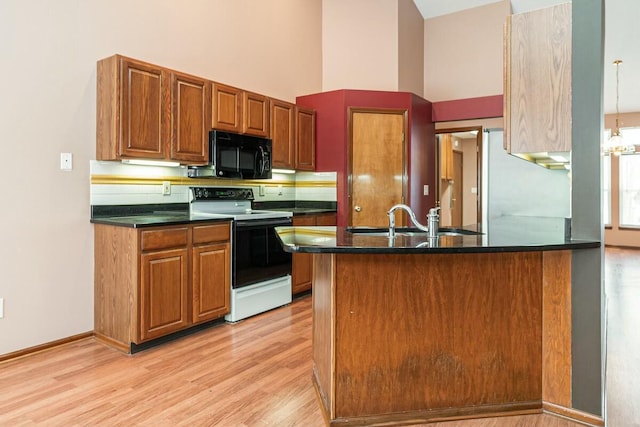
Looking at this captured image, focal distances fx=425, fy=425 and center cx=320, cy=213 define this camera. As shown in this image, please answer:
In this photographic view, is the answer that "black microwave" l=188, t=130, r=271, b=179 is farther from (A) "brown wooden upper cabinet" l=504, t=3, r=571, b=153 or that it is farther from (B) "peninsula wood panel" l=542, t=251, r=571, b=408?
(B) "peninsula wood panel" l=542, t=251, r=571, b=408

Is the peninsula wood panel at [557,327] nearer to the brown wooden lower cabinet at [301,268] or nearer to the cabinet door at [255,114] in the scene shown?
the brown wooden lower cabinet at [301,268]

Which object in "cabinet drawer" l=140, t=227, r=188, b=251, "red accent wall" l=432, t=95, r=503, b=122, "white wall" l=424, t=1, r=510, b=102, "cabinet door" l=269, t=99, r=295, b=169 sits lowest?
"cabinet drawer" l=140, t=227, r=188, b=251

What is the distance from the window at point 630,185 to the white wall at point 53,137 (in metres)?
9.10

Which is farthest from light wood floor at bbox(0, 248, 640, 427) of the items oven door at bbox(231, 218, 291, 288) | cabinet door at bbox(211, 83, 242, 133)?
cabinet door at bbox(211, 83, 242, 133)

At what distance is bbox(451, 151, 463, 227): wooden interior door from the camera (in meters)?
8.12

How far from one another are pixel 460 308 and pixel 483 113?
401 cm

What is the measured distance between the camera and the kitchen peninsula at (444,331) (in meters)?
1.94

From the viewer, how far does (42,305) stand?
9.70ft

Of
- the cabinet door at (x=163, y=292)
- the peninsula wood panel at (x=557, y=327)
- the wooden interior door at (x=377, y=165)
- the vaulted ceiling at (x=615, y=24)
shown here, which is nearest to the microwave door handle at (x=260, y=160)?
the wooden interior door at (x=377, y=165)

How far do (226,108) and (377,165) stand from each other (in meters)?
1.95

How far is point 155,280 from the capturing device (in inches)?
117

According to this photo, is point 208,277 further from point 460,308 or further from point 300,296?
point 460,308

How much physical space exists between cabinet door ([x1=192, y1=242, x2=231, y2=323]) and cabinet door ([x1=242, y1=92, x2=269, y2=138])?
1.26 meters

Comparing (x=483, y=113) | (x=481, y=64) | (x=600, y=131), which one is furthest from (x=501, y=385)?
(x=481, y=64)
